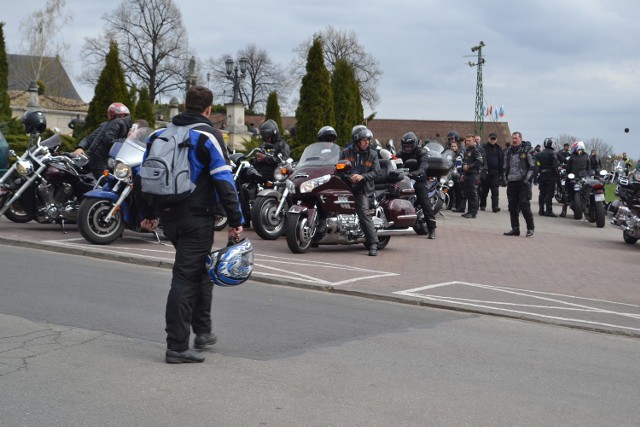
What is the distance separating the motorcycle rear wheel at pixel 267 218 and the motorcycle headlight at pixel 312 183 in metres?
1.76

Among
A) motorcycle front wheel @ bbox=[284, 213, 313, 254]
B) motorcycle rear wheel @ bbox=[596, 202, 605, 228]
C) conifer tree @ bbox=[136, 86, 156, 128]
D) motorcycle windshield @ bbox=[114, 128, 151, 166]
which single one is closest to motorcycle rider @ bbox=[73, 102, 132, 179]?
motorcycle windshield @ bbox=[114, 128, 151, 166]

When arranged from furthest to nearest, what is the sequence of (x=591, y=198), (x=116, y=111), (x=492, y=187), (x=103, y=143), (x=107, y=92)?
1. (x=492, y=187)
2. (x=107, y=92)
3. (x=591, y=198)
4. (x=116, y=111)
5. (x=103, y=143)

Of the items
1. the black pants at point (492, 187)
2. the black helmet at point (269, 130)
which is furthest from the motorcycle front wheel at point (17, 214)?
the black pants at point (492, 187)

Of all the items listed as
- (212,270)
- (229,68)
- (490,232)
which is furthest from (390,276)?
(229,68)

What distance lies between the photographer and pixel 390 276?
11031 mm

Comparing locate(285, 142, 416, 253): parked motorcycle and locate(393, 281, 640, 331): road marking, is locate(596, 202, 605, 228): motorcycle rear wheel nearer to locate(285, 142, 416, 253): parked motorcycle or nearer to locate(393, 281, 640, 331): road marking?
locate(285, 142, 416, 253): parked motorcycle

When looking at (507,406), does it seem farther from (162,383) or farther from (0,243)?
Result: (0,243)

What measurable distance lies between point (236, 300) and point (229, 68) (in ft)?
94.9

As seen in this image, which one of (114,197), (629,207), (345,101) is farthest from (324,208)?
(345,101)

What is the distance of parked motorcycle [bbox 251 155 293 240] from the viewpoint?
46.6ft

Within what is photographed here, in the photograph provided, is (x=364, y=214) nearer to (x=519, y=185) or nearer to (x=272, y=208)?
(x=272, y=208)

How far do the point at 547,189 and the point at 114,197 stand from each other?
1399cm

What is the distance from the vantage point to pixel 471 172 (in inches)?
858

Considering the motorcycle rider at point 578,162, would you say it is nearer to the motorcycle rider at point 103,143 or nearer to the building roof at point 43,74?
the motorcycle rider at point 103,143
